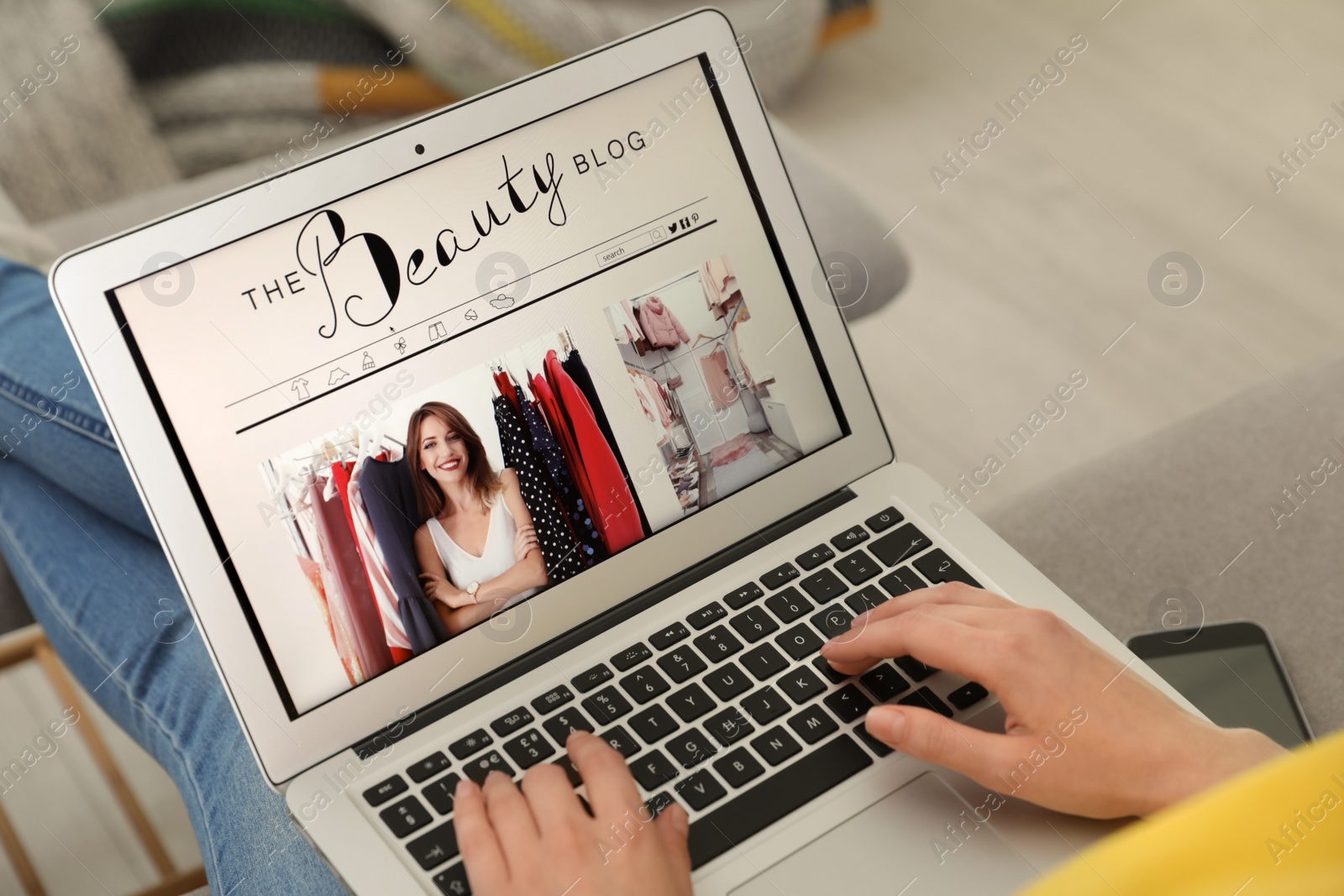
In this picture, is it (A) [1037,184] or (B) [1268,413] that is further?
(A) [1037,184]

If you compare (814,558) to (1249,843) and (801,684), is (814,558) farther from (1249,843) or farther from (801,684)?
(1249,843)

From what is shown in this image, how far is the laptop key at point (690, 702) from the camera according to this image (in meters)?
0.57

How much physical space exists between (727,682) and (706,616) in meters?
0.05

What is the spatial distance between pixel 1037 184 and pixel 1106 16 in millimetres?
607

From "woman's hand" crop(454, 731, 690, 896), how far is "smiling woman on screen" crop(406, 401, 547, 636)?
0.11 meters

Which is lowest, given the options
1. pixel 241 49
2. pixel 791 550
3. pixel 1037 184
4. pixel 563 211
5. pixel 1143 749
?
pixel 1143 749

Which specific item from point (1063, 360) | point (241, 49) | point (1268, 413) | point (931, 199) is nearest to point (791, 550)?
point (1268, 413)

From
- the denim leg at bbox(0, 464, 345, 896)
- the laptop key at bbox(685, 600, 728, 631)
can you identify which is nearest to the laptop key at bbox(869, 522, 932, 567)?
the laptop key at bbox(685, 600, 728, 631)

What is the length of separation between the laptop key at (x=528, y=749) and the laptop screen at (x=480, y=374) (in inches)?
2.5

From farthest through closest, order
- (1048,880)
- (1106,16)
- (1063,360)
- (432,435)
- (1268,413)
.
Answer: (1106,16)
(1063,360)
(1268,413)
(432,435)
(1048,880)

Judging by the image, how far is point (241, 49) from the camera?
66.4 inches

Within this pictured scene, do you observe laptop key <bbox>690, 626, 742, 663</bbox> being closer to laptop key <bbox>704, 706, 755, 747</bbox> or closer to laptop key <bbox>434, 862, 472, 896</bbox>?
laptop key <bbox>704, 706, 755, 747</bbox>

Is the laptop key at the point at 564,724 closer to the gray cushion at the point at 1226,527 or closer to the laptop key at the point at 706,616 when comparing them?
→ the laptop key at the point at 706,616

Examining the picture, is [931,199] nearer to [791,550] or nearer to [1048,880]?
[791,550]
